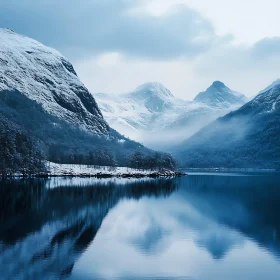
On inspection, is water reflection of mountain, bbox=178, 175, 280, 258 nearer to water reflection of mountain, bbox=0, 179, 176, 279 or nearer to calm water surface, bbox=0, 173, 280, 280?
calm water surface, bbox=0, 173, 280, 280

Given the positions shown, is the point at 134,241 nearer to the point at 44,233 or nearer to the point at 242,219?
the point at 44,233

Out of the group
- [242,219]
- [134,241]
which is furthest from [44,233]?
[242,219]

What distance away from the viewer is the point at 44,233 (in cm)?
5875

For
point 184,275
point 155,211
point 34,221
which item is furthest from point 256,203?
point 184,275

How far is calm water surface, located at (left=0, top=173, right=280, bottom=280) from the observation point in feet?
141

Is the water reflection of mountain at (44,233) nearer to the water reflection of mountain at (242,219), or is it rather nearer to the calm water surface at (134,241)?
the calm water surface at (134,241)

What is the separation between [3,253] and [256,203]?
7790 centimetres

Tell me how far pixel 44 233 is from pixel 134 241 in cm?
1284

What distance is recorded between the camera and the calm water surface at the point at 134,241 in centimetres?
4294

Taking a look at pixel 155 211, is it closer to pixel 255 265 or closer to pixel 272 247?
pixel 272 247

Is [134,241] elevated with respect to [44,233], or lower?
lower

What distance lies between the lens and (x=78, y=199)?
103m

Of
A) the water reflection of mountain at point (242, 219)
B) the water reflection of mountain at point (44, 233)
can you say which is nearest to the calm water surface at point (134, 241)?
the water reflection of mountain at point (44, 233)

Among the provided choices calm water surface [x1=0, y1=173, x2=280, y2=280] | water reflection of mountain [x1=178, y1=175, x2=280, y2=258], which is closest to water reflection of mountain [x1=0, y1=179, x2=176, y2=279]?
calm water surface [x1=0, y1=173, x2=280, y2=280]
